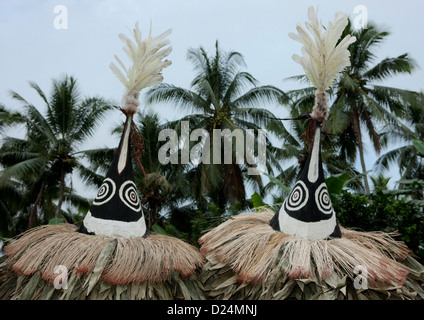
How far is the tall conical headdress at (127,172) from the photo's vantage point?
3.26 metres

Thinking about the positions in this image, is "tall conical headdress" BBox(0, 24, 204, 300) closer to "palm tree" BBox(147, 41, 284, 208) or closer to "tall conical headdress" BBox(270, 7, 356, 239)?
"tall conical headdress" BBox(270, 7, 356, 239)

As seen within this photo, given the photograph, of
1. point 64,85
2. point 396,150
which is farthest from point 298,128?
point 64,85

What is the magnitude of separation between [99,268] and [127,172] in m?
0.79

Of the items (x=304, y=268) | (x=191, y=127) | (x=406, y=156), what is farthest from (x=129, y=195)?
(x=406, y=156)

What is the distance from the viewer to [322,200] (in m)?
3.23

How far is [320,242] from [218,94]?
44.5ft

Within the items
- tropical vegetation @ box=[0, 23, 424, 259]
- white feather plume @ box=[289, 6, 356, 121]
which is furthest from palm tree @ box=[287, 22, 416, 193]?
white feather plume @ box=[289, 6, 356, 121]

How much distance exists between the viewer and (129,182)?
3408mm

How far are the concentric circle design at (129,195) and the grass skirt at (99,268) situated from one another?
25 cm

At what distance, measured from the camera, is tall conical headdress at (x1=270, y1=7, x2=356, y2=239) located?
3.16 meters

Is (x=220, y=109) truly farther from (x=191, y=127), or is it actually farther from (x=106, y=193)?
(x=106, y=193)

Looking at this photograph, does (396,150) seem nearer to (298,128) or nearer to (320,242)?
(298,128)

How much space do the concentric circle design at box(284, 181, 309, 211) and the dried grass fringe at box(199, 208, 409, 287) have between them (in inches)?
8.6
